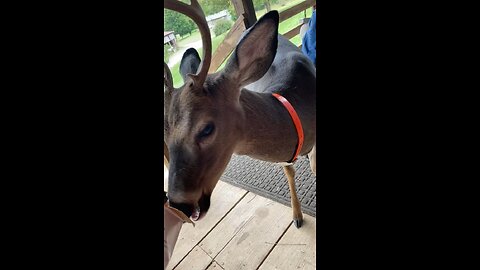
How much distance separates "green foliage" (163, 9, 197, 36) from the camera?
2.46ft

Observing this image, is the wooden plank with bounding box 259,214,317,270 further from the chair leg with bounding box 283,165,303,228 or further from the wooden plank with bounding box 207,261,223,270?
the wooden plank with bounding box 207,261,223,270

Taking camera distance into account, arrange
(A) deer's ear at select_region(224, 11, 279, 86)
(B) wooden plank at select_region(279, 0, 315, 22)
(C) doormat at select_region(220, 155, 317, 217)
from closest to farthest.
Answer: (A) deer's ear at select_region(224, 11, 279, 86)
(C) doormat at select_region(220, 155, 317, 217)
(B) wooden plank at select_region(279, 0, 315, 22)

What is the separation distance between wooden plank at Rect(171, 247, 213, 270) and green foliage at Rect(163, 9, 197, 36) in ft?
3.94

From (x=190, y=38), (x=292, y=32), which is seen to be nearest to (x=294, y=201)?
(x=190, y=38)

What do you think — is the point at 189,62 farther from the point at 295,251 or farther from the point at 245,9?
the point at 295,251

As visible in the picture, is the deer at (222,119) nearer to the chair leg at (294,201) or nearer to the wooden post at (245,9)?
the chair leg at (294,201)

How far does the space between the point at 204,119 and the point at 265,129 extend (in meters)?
0.28

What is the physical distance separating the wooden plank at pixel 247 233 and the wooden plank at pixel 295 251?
4 centimetres

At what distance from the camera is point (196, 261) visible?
1.56 m

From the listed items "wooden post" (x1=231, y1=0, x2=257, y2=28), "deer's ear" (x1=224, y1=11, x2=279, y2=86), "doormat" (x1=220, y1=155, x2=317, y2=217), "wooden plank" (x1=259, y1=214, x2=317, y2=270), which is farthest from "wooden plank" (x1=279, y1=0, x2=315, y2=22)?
"wooden plank" (x1=259, y1=214, x2=317, y2=270)
